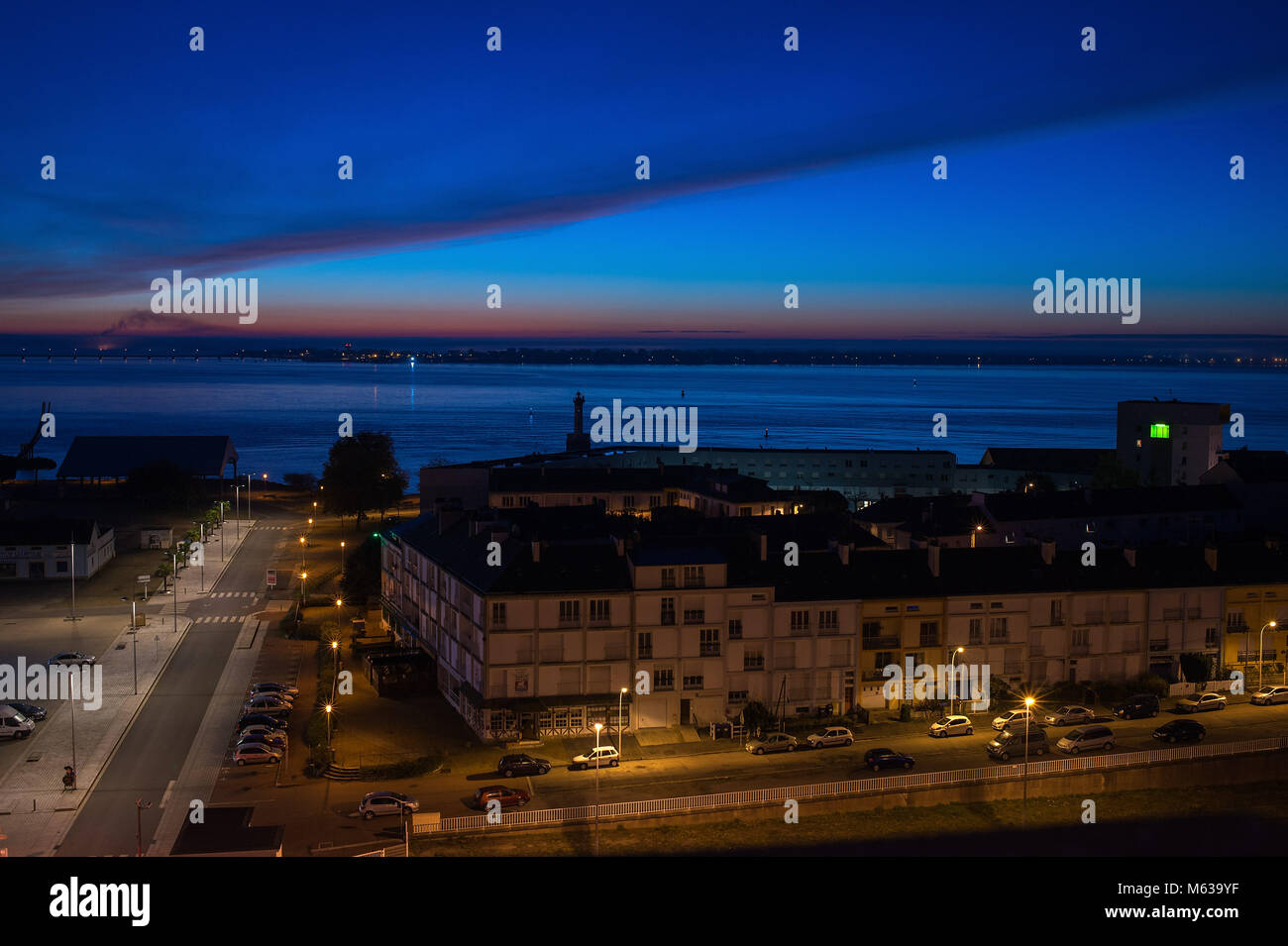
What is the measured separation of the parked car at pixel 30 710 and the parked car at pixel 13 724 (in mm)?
391

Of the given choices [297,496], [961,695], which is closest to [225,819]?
[961,695]

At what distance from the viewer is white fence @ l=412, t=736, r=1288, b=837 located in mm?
19469

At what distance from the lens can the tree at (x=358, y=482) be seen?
5447cm

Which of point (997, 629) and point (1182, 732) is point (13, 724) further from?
point (1182, 732)

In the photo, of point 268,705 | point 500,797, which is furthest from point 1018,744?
point 268,705

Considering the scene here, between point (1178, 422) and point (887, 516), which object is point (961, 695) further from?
point (1178, 422)

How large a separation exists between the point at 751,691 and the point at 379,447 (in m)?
36.8

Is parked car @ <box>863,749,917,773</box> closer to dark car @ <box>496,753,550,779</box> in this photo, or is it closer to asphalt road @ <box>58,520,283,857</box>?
dark car @ <box>496,753,550,779</box>

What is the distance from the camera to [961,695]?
26.5 m

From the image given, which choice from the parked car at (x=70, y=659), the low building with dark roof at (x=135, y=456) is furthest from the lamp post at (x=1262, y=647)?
the low building with dark roof at (x=135, y=456)

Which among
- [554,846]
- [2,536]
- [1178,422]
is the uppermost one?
[1178,422]

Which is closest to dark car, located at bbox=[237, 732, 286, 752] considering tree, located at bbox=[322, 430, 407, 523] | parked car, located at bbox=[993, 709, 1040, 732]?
parked car, located at bbox=[993, 709, 1040, 732]

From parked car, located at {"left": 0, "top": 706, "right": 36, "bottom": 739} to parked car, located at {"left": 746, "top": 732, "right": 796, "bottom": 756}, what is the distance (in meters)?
14.9
